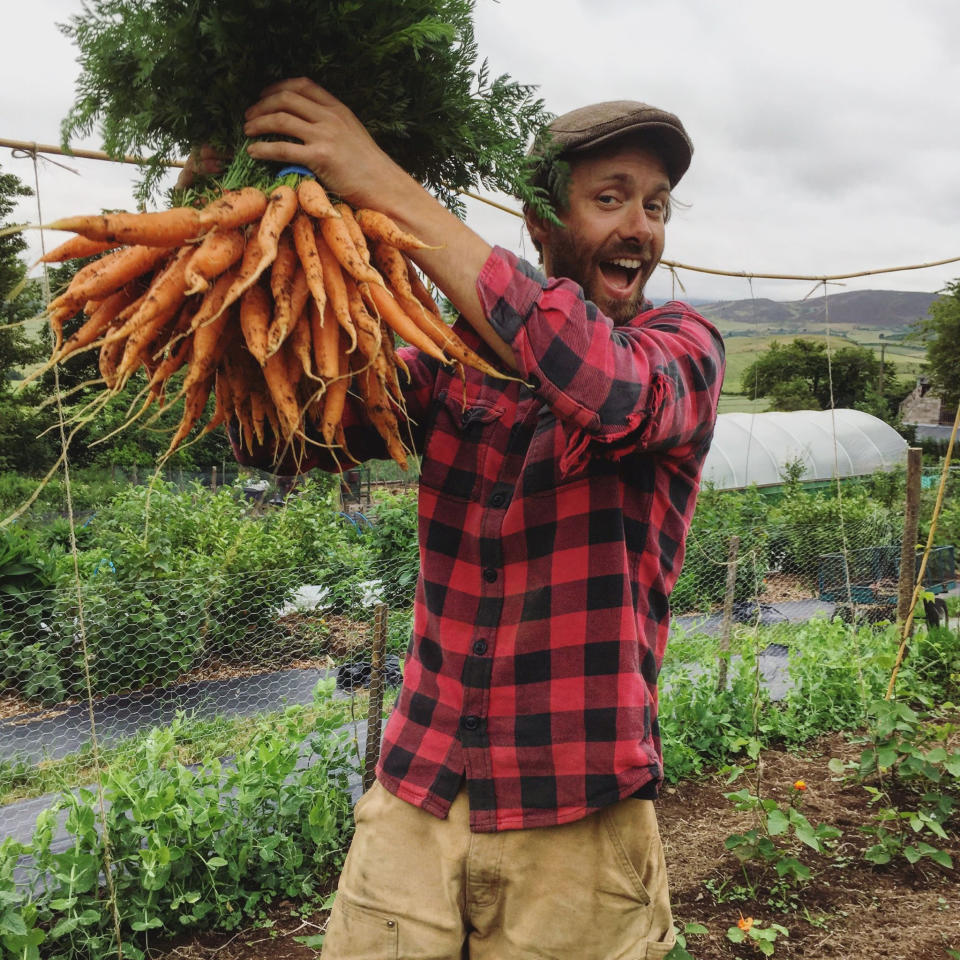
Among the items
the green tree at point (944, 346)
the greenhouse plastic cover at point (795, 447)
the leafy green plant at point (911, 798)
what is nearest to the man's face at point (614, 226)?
the leafy green plant at point (911, 798)

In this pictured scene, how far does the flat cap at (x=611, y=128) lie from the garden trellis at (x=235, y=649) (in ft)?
7.19

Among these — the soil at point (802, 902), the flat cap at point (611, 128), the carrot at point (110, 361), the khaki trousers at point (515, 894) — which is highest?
the flat cap at point (611, 128)

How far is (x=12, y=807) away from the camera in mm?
3574

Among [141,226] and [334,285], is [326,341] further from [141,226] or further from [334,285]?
[141,226]

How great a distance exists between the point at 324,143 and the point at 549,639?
79 cm

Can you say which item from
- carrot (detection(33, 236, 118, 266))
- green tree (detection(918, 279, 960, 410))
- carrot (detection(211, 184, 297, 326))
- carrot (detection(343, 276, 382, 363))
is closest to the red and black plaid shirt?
carrot (detection(343, 276, 382, 363))

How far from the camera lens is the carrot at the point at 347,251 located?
106 cm

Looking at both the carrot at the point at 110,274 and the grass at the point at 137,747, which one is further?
the grass at the point at 137,747

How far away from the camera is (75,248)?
44.5 inches

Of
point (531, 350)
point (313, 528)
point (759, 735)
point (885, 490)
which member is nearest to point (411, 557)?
point (313, 528)

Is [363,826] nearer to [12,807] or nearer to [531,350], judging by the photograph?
[531,350]

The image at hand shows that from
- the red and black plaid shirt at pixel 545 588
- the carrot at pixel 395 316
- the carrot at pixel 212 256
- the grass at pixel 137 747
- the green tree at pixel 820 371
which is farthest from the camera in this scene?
the green tree at pixel 820 371

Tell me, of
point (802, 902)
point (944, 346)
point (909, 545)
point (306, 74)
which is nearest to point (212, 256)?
point (306, 74)

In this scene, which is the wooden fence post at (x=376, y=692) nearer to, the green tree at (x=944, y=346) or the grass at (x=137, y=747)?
the grass at (x=137, y=747)
